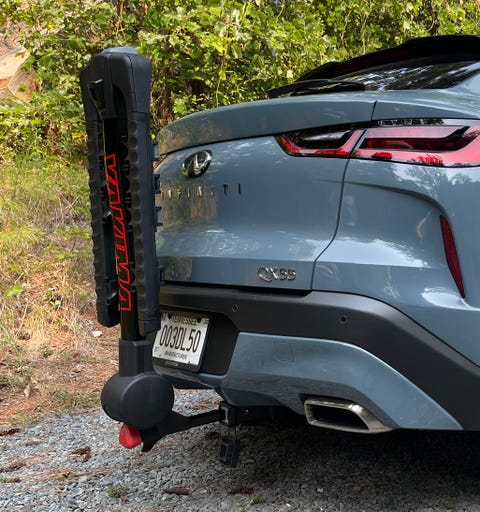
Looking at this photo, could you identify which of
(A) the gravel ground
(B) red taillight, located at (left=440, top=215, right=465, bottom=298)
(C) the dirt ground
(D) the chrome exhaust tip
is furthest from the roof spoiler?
(C) the dirt ground

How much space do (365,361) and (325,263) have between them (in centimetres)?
33

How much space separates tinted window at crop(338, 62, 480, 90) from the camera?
2.57 meters

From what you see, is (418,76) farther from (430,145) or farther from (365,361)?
(365,361)

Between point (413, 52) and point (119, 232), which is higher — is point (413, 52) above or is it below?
above

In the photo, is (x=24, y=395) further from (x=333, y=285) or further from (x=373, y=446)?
(x=333, y=285)

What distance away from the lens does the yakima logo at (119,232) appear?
2.43m

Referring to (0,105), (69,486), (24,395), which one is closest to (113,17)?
(0,105)

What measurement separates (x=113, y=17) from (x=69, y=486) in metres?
5.18

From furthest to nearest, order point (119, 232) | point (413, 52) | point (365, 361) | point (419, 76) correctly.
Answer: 1. point (413, 52)
2. point (419, 76)
3. point (119, 232)
4. point (365, 361)

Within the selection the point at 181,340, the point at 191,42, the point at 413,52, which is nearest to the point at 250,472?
the point at 181,340

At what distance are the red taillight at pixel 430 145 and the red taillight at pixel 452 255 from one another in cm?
18

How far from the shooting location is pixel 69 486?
3064mm

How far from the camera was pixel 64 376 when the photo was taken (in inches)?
178

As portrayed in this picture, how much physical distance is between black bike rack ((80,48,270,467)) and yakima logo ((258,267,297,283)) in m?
0.37
